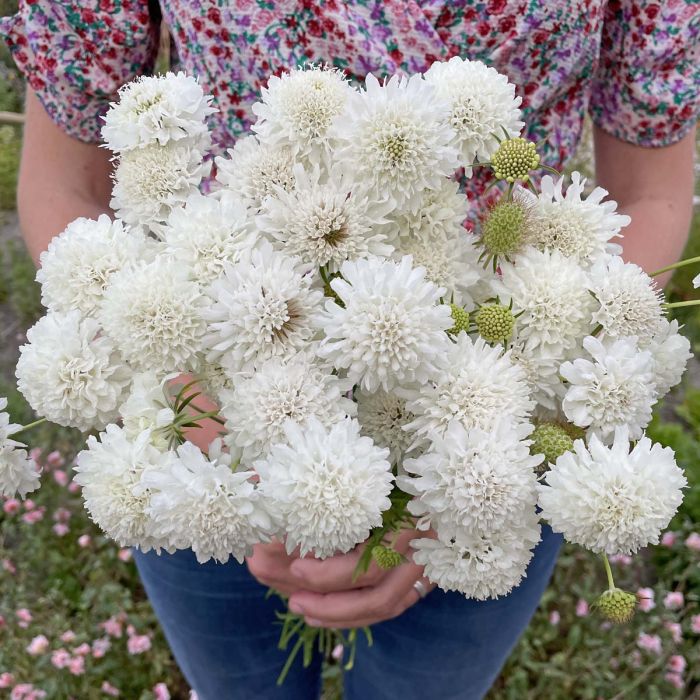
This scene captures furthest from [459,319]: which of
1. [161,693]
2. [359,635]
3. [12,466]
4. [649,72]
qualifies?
[161,693]

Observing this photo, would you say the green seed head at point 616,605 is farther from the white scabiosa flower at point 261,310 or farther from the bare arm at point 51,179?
the bare arm at point 51,179

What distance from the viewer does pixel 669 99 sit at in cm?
102

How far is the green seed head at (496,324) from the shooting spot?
58 centimetres

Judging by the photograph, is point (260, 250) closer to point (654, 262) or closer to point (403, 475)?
point (403, 475)

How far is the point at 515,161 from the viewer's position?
59 centimetres

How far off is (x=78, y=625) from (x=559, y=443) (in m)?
1.69

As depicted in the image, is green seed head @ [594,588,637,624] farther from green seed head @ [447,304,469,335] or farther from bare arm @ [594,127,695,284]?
bare arm @ [594,127,695,284]

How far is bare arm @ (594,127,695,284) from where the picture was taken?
1.07 metres

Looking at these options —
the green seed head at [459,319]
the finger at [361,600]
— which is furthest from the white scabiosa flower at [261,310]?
the finger at [361,600]

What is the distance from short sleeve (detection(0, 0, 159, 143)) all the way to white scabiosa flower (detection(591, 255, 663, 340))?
0.68 m

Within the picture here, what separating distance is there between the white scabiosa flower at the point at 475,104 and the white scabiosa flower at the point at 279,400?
215 mm

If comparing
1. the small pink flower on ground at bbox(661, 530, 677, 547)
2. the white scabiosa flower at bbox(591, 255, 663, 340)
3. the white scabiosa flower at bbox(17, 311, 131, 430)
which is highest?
the white scabiosa flower at bbox(591, 255, 663, 340)

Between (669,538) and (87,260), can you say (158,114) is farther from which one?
(669,538)

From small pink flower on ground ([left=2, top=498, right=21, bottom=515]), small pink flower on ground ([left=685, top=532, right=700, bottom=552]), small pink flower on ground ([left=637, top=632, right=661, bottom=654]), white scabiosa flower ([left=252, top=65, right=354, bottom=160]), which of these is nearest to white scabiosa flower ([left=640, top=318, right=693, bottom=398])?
white scabiosa flower ([left=252, top=65, right=354, bottom=160])
